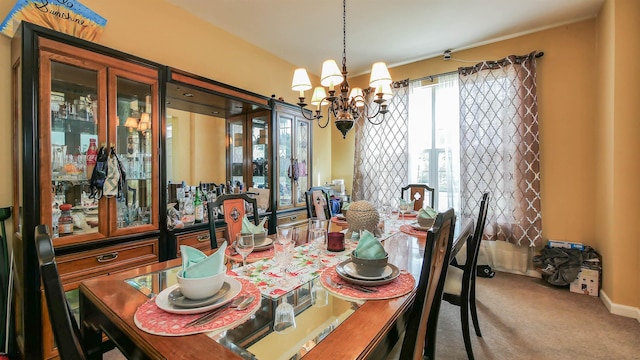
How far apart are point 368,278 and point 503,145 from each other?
9.52ft

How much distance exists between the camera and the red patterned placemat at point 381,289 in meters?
0.98

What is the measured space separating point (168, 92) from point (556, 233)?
13.6 ft

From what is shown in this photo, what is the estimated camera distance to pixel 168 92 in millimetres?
2424

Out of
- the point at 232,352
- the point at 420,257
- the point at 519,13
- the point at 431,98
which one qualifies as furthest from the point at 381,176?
the point at 232,352

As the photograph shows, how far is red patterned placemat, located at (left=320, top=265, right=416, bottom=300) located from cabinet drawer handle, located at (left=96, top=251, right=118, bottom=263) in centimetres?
149

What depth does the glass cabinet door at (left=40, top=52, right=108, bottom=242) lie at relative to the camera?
156 cm

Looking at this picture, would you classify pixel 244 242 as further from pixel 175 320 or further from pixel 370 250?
pixel 370 250

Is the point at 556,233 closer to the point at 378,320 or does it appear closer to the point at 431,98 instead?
the point at 431,98

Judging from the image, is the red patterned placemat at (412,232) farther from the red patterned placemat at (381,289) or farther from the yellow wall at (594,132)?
the yellow wall at (594,132)

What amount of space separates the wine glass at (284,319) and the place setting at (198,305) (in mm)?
75

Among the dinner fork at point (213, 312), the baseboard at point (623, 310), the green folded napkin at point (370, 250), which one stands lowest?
the baseboard at point (623, 310)

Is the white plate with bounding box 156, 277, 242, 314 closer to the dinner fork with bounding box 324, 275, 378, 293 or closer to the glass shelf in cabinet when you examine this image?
the dinner fork with bounding box 324, 275, 378, 293

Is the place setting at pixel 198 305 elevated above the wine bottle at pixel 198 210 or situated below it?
below

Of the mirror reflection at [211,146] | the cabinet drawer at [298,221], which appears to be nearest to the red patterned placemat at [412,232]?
the cabinet drawer at [298,221]
